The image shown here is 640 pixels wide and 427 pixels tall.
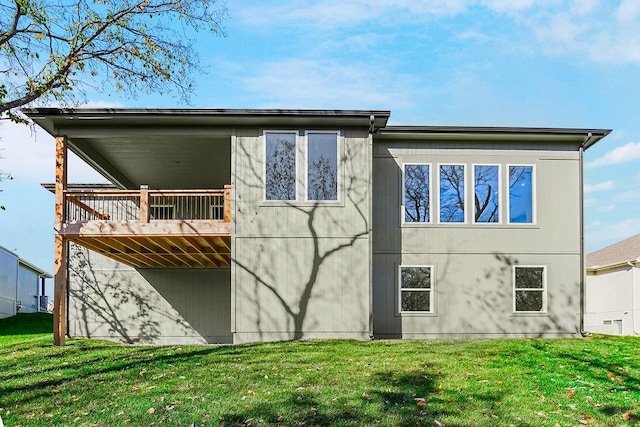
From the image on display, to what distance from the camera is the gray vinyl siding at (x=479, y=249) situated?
558 inches

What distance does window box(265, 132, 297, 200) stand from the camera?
1315 cm

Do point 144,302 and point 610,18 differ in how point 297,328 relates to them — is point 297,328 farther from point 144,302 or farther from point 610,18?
point 610,18

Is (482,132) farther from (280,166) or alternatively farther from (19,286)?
(19,286)

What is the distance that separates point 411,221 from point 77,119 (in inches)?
321

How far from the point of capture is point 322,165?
13250 mm

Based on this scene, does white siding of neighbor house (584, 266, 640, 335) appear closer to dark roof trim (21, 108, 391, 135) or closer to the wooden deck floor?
dark roof trim (21, 108, 391, 135)

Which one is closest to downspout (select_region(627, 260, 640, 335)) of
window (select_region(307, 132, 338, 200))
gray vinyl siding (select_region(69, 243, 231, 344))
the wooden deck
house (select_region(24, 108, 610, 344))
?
house (select_region(24, 108, 610, 344))

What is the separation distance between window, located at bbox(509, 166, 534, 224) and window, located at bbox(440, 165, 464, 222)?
1278 millimetres

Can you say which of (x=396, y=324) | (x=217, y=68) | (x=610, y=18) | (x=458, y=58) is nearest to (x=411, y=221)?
(x=396, y=324)

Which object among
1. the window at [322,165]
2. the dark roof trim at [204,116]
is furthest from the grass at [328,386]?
the dark roof trim at [204,116]

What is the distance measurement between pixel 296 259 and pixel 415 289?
10.6 feet

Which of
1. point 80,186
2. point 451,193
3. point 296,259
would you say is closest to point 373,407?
point 296,259

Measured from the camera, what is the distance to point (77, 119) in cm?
1290

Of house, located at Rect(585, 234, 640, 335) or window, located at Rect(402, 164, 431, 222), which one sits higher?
window, located at Rect(402, 164, 431, 222)
